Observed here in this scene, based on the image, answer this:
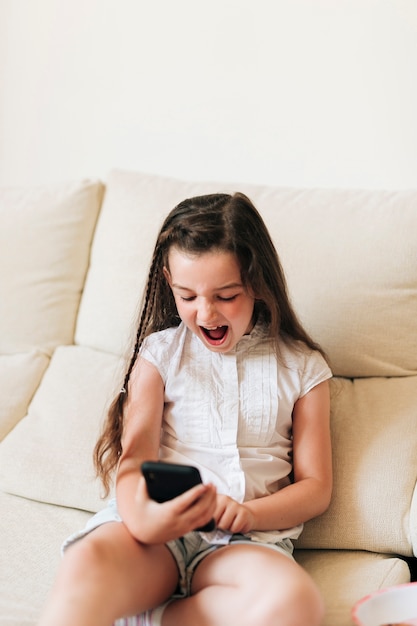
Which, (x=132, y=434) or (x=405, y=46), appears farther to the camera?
(x=405, y=46)

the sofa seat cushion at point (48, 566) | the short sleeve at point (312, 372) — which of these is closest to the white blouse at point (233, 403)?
the short sleeve at point (312, 372)

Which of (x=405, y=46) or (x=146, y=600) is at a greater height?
(x=405, y=46)

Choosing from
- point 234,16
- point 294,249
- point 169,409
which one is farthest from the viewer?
point 234,16

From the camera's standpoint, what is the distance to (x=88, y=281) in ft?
6.73

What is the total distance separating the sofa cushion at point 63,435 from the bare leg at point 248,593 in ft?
1.27

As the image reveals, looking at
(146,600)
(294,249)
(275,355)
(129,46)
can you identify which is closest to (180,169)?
(129,46)

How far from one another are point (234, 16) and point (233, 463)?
3.81ft

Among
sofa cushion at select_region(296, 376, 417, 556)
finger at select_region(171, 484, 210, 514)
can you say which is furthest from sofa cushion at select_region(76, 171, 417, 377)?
finger at select_region(171, 484, 210, 514)

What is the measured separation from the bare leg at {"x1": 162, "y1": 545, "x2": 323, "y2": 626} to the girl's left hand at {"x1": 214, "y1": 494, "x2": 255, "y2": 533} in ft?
0.11

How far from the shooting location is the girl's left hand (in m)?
1.36

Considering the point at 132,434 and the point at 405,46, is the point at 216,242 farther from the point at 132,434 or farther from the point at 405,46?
the point at 405,46

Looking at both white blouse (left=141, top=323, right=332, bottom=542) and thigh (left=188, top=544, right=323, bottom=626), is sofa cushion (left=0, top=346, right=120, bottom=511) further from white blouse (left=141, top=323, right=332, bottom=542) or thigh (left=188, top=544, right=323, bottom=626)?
thigh (left=188, top=544, right=323, bottom=626)

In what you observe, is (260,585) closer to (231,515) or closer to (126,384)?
(231,515)

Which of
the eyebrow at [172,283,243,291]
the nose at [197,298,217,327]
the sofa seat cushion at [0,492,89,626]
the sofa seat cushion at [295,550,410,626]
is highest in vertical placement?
the eyebrow at [172,283,243,291]
